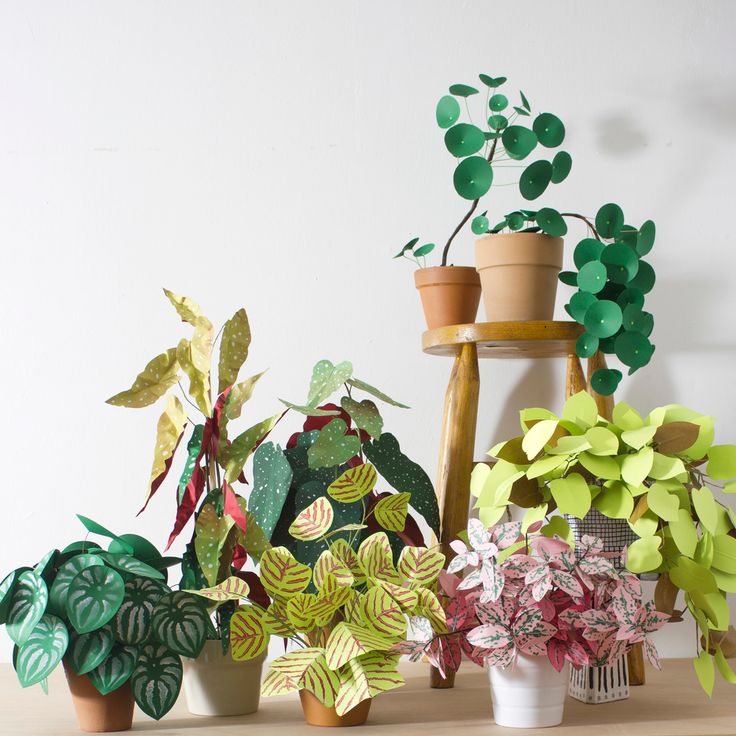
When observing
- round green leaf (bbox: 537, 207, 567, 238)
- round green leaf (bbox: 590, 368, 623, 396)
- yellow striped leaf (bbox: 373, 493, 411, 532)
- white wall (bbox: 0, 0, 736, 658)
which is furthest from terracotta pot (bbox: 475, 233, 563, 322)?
yellow striped leaf (bbox: 373, 493, 411, 532)

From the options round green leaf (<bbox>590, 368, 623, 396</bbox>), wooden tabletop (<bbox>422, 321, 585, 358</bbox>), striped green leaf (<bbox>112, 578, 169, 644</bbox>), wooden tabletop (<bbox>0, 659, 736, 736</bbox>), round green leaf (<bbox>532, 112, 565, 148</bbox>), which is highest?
round green leaf (<bbox>532, 112, 565, 148</bbox>)


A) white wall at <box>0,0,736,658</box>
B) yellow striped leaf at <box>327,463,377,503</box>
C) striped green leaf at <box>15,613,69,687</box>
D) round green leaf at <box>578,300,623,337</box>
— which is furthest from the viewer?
white wall at <box>0,0,736,658</box>

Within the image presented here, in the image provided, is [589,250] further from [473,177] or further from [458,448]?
[458,448]

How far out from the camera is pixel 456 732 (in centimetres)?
90

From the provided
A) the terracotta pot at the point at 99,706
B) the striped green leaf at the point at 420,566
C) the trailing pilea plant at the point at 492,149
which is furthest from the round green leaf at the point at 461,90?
the terracotta pot at the point at 99,706

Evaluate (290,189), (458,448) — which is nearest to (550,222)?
(458,448)

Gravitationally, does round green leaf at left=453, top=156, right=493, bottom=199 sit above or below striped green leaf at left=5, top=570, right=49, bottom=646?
above

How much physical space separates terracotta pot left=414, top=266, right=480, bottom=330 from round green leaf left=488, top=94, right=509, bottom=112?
0.27 m

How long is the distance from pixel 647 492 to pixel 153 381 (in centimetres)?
61

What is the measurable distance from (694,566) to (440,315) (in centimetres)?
52

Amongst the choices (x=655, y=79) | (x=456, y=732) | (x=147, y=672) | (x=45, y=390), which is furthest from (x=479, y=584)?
(x=655, y=79)

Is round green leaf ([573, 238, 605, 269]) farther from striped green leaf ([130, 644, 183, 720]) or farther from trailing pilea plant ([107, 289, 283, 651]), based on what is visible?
striped green leaf ([130, 644, 183, 720])

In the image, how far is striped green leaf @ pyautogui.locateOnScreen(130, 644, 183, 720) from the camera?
0.87 meters

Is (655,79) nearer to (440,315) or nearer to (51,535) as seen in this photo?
(440,315)
